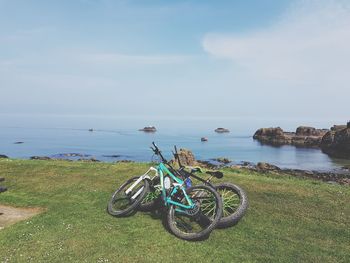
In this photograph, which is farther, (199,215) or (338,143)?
(338,143)

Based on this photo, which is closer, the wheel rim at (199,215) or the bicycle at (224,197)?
the wheel rim at (199,215)

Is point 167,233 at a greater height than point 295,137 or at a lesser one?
greater

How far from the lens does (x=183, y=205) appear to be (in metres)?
12.4

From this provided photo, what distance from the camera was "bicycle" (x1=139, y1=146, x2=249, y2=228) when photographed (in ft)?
41.0

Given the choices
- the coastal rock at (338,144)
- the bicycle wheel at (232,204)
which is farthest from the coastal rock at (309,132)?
the bicycle wheel at (232,204)

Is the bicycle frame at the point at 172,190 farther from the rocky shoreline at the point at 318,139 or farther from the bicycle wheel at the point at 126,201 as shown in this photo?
the rocky shoreline at the point at 318,139

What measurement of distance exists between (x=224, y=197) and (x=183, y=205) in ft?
6.51

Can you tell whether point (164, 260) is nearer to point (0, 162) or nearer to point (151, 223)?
point (151, 223)

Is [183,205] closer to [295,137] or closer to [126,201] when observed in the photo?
[126,201]

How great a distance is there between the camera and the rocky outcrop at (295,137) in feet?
449

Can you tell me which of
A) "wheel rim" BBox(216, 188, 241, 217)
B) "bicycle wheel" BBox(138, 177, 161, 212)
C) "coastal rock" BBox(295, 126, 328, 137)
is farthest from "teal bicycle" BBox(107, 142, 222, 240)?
"coastal rock" BBox(295, 126, 328, 137)

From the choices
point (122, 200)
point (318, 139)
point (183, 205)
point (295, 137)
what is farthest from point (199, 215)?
point (295, 137)

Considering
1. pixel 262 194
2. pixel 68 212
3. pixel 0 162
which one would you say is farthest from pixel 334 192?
pixel 0 162

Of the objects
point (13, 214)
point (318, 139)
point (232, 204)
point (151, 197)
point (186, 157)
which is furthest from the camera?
point (318, 139)
